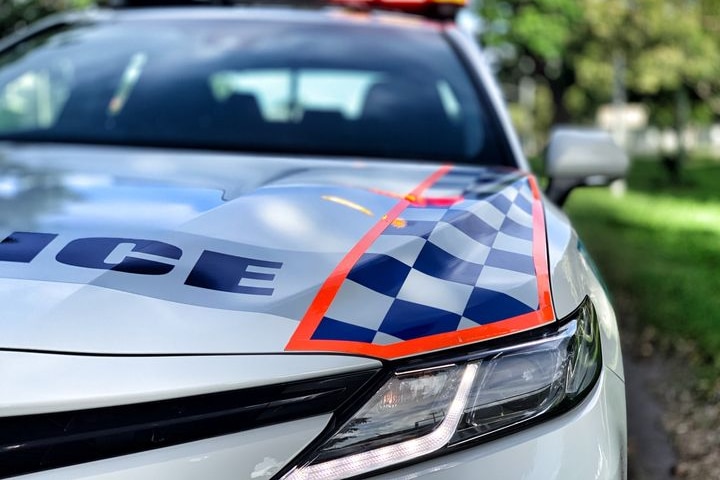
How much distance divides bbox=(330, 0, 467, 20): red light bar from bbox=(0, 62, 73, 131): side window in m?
1.10

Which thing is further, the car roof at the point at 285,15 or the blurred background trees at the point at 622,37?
the blurred background trees at the point at 622,37

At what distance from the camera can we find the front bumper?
0.99m

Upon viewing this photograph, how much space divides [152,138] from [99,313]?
1.41 m

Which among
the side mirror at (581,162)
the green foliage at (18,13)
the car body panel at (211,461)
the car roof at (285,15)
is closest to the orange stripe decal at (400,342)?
the car body panel at (211,461)

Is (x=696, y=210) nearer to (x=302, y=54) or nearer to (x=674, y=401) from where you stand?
(x=674, y=401)

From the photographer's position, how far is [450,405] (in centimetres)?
112

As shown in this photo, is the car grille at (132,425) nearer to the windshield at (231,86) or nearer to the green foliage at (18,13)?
the windshield at (231,86)

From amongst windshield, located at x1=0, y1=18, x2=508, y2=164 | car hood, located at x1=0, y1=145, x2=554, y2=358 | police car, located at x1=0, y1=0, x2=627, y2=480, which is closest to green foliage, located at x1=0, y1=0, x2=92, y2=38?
windshield, located at x1=0, y1=18, x2=508, y2=164

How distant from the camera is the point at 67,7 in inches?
287

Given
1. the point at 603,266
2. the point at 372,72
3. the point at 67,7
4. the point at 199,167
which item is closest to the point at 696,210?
the point at 603,266

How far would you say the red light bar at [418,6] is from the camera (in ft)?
10.1

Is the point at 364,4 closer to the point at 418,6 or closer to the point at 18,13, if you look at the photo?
the point at 418,6

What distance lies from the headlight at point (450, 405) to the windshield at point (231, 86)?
1.26 metres

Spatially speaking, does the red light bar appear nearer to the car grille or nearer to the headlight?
the headlight
